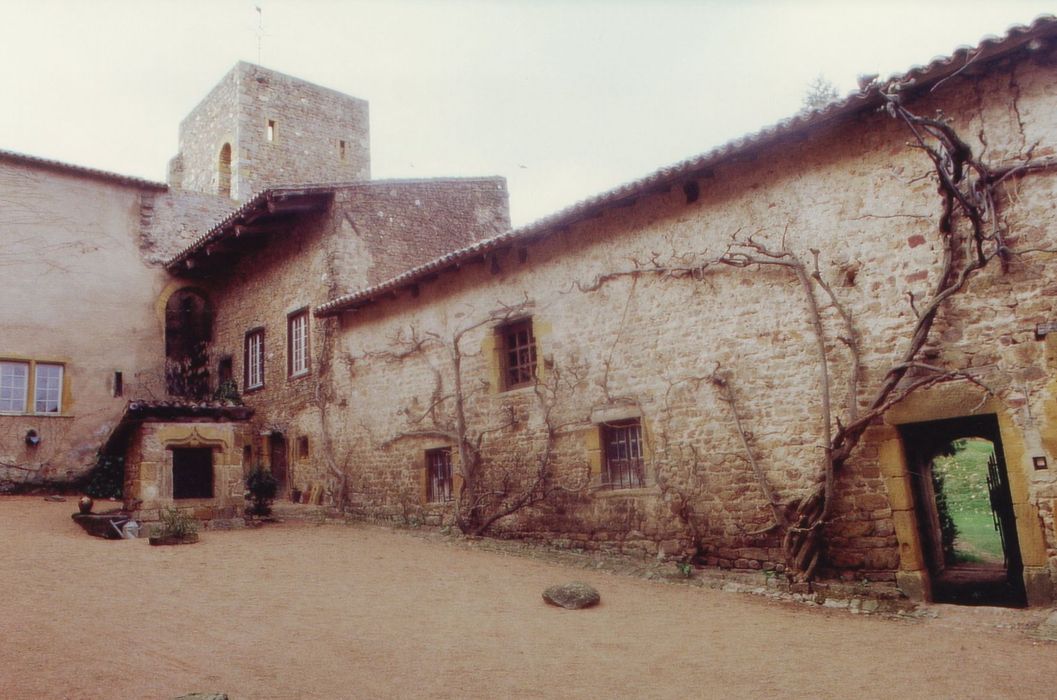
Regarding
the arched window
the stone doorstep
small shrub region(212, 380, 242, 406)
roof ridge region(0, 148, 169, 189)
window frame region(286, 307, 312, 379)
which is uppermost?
the arched window

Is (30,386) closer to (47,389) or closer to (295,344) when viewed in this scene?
(47,389)

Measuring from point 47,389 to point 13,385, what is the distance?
60cm

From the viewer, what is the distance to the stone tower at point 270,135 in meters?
22.4

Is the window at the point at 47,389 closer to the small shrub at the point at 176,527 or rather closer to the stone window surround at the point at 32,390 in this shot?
the stone window surround at the point at 32,390

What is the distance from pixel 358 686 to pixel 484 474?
655 cm

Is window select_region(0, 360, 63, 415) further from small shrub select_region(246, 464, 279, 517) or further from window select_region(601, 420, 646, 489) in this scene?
window select_region(601, 420, 646, 489)

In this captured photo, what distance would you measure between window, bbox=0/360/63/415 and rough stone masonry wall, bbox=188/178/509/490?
11.7 feet

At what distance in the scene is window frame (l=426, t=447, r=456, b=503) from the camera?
11.7 m

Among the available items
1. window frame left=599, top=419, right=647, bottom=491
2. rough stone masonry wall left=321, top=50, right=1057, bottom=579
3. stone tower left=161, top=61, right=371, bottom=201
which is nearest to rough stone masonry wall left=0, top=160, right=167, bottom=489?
stone tower left=161, top=61, right=371, bottom=201

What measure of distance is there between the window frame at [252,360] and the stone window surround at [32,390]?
11.8ft

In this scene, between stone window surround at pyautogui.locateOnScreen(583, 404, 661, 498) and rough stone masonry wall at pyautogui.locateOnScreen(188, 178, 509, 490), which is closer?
stone window surround at pyautogui.locateOnScreen(583, 404, 661, 498)

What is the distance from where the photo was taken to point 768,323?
7.86 metres

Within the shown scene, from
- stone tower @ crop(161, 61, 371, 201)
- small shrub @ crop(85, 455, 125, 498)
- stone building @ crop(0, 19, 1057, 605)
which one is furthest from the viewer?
stone tower @ crop(161, 61, 371, 201)

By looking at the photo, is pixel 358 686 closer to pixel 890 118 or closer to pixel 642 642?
pixel 642 642
